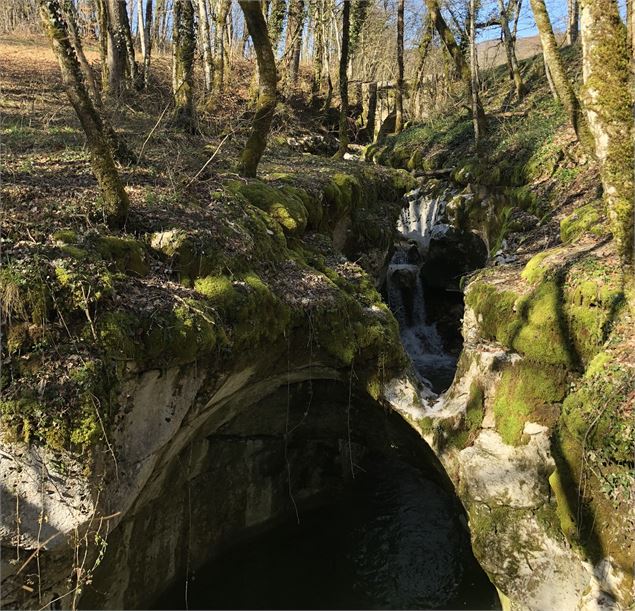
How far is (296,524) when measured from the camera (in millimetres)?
10656

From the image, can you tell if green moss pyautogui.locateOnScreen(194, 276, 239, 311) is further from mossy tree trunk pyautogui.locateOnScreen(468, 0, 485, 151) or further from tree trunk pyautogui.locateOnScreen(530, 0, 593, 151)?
mossy tree trunk pyautogui.locateOnScreen(468, 0, 485, 151)

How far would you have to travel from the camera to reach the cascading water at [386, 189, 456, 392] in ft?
50.8

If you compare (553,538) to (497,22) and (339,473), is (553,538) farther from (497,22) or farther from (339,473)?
(497,22)

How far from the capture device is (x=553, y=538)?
21.0 ft

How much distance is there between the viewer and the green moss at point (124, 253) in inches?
234

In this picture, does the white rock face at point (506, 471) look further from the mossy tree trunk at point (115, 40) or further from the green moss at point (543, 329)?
the mossy tree trunk at point (115, 40)

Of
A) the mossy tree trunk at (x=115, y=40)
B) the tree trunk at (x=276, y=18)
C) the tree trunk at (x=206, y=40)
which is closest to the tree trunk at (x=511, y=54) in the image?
the tree trunk at (x=276, y=18)

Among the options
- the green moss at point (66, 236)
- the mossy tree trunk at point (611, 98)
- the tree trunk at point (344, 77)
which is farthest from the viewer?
the tree trunk at point (344, 77)

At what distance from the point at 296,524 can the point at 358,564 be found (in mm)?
1669

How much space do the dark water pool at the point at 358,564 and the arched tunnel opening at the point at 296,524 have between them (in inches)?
0.8

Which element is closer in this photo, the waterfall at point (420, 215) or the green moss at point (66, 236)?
the green moss at point (66, 236)

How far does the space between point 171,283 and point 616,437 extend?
5386 millimetres

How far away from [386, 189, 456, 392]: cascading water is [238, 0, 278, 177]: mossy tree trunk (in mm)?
7682

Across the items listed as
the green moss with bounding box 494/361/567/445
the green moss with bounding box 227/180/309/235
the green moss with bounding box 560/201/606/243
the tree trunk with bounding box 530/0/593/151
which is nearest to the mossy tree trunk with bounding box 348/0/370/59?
the tree trunk with bounding box 530/0/593/151
